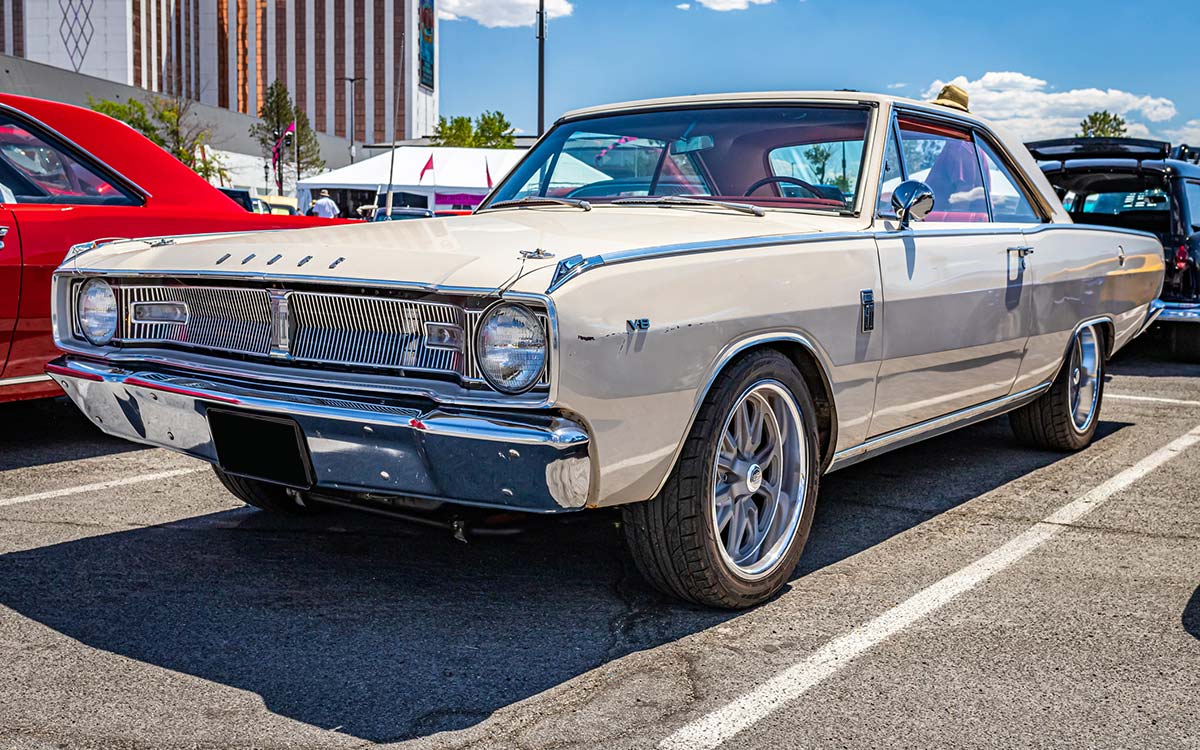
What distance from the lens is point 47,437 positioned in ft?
19.3

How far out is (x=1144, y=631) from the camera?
130 inches

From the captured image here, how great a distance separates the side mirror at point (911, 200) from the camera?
3.98 metres

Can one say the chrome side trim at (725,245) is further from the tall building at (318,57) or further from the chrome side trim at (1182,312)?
the tall building at (318,57)

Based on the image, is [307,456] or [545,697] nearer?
[545,697]

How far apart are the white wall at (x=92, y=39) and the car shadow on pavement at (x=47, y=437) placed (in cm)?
8599


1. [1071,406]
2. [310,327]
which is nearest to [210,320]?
[310,327]

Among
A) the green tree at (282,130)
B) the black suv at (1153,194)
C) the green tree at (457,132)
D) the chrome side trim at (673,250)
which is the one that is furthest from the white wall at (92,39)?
the chrome side trim at (673,250)

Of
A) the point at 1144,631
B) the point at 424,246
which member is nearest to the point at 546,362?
the point at 424,246

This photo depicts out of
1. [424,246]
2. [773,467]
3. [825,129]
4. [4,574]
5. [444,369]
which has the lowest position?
[4,574]

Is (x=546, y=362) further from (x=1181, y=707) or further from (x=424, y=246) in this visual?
(x=1181, y=707)

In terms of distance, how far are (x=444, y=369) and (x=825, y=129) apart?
78.4 inches

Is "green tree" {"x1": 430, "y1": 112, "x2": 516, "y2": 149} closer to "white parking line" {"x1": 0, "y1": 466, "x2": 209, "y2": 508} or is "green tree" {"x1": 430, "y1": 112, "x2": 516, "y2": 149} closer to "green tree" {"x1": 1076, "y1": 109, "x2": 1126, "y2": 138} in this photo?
"green tree" {"x1": 1076, "y1": 109, "x2": 1126, "y2": 138}

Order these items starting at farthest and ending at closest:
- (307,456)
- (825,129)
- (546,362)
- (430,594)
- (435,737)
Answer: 1. (825,129)
2. (430,594)
3. (307,456)
4. (546,362)
5. (435,737)

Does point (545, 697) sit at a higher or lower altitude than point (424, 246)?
lower
